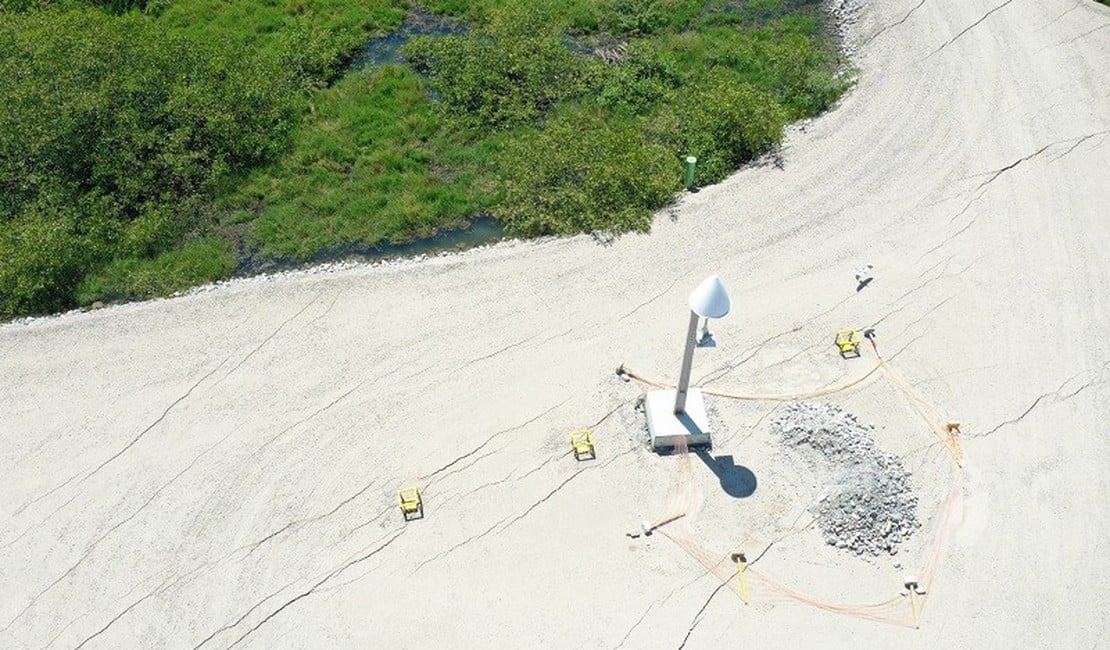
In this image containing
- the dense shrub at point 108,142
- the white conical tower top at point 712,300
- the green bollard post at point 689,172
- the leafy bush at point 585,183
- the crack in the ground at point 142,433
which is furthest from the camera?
the green bollard post at point 689,172

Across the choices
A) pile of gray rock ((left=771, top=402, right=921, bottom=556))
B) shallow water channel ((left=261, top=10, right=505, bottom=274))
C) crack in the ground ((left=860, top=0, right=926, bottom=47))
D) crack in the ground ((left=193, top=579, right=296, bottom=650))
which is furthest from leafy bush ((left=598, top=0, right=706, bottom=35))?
crack in the ground ((left=193, top=579, right=296, bottom=650))

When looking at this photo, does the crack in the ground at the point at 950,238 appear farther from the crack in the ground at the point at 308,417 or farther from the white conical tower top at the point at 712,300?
the crack in the ground at the point at 308,417

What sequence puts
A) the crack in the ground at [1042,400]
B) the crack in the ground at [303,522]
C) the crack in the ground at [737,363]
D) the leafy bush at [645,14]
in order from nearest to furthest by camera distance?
the crack in the ground at [303,522]
the crack in the ground at [1042,400]
the crack in the ground at [737,363]
the leafy bush at [645,14]

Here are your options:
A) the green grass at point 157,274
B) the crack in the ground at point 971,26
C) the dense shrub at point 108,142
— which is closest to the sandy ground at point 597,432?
the green grass at point 157,274

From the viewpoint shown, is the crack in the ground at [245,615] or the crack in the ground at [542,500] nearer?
the crack in the ground at [245,615]

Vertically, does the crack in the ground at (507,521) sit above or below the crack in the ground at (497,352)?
below

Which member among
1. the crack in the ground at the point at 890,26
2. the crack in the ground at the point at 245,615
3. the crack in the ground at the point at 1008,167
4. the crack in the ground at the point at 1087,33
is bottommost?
the crack in the ground at the point at 245,615

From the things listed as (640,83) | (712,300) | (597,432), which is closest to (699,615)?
(597,432)
